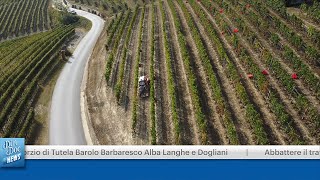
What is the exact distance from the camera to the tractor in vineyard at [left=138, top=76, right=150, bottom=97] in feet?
135

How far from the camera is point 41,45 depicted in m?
62.0

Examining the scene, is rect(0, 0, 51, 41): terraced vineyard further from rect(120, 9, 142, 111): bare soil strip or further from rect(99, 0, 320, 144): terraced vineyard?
rect(120, 9, 142, 111): bare soil strip

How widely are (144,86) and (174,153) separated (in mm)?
24995

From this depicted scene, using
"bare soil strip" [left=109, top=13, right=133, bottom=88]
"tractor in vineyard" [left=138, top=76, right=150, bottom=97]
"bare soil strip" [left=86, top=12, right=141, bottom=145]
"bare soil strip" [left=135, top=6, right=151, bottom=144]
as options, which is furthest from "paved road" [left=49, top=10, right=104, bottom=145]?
"tractor in vineyard" [left=138, top=76, right=150, bottom=97]

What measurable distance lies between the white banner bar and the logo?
349mm

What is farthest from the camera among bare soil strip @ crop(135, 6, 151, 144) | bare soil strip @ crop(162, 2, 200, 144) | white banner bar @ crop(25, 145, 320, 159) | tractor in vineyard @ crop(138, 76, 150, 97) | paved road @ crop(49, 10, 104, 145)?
tractor in vineyard @ crop(138, 76, 150, 97)

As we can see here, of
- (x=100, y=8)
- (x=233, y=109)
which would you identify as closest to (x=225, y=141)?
(x=233, y=109)

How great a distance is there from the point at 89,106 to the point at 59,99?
5323 millimetres

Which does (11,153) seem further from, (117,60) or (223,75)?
(117,60)

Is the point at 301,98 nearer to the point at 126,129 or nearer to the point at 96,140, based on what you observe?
the point at 126,129

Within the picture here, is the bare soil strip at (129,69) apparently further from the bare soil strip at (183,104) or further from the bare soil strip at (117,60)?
the bare soil strip at (183,104)

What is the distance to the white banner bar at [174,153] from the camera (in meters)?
16.6

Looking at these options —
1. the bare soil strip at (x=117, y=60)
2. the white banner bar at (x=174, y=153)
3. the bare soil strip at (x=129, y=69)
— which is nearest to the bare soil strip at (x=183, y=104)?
the bare soil strip at (x=129, y=69)

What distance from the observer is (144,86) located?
41.5 metres
